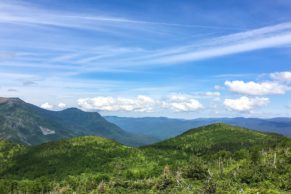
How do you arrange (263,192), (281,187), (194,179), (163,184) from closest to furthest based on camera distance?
(263,192), (281,187), (163,184), (194,179)

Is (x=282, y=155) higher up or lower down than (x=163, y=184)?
higher up

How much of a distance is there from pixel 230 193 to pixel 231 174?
62.3m

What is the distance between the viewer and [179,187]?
541 ft

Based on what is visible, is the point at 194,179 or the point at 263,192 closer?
the point at 263,192

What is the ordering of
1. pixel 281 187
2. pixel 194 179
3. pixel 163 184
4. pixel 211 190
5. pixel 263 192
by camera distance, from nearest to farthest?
pixel 263 192, pixel 211 190, pixel 281 187, pixel 163 184, pixel 194 179

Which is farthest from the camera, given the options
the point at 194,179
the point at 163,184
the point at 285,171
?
the point at 194,179

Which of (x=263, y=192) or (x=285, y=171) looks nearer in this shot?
(x=263, y=192)

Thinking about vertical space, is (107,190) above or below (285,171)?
below

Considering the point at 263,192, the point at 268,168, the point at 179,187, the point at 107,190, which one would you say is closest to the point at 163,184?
the point at 179,187

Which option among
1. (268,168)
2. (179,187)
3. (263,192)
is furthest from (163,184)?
(263,192)

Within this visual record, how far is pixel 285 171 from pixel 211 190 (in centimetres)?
4686

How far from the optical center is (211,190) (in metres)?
134

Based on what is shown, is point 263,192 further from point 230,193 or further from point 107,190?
point 107,190

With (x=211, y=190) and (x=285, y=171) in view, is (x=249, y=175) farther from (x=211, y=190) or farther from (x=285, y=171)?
(x=211, y=190)
